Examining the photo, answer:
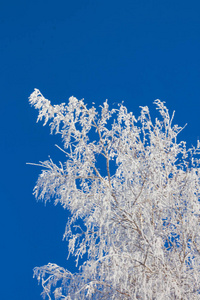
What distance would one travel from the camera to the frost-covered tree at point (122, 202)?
146 inches

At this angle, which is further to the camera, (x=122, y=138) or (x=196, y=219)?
A: (x=122, y=138)

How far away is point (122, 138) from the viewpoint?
14.5 feet

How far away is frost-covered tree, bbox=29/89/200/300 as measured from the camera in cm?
372

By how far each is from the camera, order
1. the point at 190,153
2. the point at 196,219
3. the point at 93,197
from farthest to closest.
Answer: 1. the point at 190,153
2. the point at 93,197
3. the point at 196,219

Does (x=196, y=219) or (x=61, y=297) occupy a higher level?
(x=196, y=219)

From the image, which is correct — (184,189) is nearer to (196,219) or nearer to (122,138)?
(196,219)

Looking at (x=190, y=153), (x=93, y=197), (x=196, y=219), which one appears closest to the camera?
(x=196, y=219)

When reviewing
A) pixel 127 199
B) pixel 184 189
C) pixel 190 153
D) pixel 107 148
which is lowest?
pixel 127 199

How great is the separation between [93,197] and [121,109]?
43.4 inches

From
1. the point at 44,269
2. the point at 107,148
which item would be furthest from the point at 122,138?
the point at 44,269

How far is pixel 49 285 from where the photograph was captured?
4293 millimetres

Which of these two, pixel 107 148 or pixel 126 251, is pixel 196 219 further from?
pixel 107 148

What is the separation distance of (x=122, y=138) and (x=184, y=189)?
0.90 m

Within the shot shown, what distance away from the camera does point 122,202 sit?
3992mm
